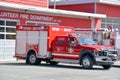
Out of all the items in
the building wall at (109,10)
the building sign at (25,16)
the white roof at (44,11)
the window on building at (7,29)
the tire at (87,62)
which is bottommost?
the tire at (87,62)

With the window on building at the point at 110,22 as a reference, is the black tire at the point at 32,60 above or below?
below

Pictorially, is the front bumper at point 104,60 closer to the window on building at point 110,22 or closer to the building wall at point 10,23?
the building wall at point 10,23

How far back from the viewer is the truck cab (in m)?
21.8

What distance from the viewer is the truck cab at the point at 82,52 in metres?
21.8

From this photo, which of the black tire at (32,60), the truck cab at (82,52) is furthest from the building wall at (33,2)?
the truck cab at (82,52)

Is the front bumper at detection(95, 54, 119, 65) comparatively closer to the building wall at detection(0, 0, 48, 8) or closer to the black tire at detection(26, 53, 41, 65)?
the black tire at detection(26, 53, 41, 65)

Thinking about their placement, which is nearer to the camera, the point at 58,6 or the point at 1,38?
the point at 1,38

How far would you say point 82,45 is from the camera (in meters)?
22.4

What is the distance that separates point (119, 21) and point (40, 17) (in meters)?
11.4

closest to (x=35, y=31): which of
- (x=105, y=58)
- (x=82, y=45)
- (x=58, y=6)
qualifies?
(x=82, y=45)

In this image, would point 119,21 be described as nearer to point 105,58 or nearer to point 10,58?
point 10,58

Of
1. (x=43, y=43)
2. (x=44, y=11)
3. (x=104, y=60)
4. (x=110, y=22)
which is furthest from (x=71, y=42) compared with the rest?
(x=110, y=22)

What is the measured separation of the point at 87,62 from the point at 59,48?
2155 millimetres

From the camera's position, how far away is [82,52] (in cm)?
2230
